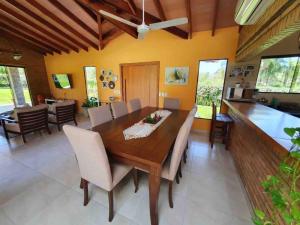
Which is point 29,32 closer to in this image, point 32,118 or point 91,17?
point 91,17

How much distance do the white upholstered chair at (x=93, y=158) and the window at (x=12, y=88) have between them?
20.1 feet

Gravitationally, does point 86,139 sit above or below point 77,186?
above

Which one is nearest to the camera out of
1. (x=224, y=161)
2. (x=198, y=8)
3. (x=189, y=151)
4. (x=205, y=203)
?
(x=205, y=203)

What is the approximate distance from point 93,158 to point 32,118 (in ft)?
9.80

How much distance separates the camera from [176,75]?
147 inches

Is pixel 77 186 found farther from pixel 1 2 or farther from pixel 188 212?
pixel 1 2

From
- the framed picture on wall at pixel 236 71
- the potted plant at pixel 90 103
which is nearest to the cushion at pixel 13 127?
the potted plant at pixel 90 103

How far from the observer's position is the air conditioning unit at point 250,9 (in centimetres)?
102

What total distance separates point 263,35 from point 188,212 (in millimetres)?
2543

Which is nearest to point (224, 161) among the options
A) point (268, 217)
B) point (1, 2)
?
point (268, 217)

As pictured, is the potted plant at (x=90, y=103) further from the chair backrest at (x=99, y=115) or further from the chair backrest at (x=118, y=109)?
the chair backrest at (x=99, y=115)

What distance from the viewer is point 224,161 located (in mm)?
2416

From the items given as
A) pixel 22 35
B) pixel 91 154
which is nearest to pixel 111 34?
pixel 22 35

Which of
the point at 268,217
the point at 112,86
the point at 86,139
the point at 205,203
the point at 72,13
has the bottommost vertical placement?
the point at 205,203
